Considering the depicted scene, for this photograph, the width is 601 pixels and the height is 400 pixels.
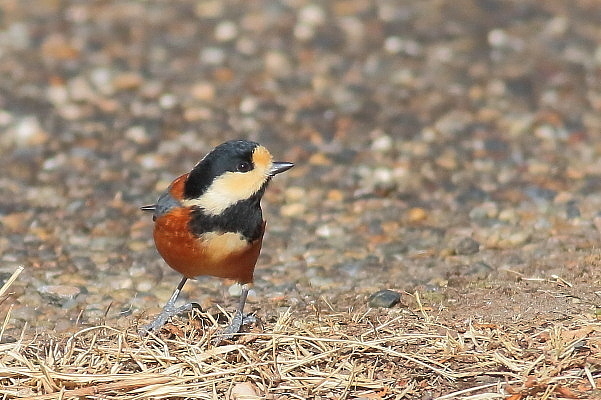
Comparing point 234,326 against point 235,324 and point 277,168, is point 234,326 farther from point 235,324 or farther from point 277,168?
point 277,168

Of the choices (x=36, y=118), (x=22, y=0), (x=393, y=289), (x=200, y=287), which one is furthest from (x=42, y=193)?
(x=22, y=0)

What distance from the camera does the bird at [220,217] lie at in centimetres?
453

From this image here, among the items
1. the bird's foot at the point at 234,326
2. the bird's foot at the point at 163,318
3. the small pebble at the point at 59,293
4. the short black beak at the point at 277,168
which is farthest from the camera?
the small pebble at the point at 59,293

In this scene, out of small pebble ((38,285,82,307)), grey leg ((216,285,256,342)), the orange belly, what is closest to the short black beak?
the orange belly

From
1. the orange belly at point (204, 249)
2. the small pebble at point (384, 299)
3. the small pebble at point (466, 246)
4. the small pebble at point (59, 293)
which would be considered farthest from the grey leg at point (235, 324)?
the small pebble at point (466, 246)

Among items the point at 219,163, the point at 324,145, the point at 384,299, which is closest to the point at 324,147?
the point at 324,145

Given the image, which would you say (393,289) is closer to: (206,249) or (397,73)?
(206,249)

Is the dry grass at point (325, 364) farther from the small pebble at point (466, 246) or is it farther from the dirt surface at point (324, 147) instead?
the small pebble at point (466, 246)

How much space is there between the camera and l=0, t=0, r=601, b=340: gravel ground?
561 centimetres

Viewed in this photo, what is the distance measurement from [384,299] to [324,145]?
2751 millimetres

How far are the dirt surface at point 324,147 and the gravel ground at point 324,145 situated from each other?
0.7 inches

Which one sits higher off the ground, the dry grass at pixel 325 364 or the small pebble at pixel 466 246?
the dry grass at pixel 325 364

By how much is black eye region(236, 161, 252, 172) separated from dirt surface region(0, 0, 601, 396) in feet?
3.12

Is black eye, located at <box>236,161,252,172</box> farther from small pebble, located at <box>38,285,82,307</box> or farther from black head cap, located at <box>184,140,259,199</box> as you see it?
small pebble, located at <box>38,285,82,307</box>
